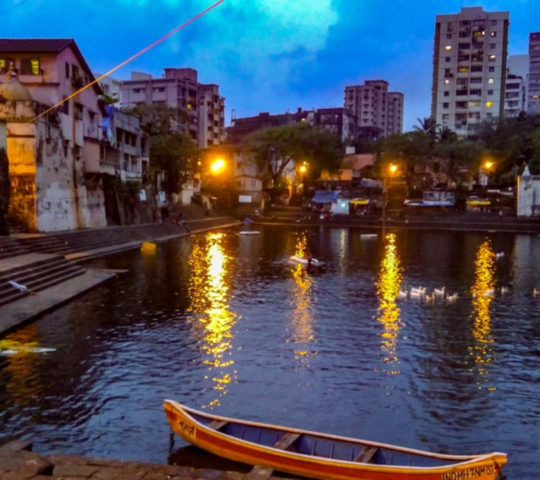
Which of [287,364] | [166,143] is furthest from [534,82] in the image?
[287,364]

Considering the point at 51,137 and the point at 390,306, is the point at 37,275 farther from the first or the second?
the point at 51,137

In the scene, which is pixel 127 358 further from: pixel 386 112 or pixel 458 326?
pixel 386 112

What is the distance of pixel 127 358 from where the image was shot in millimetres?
13203

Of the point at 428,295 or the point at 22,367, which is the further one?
the point at 428,295

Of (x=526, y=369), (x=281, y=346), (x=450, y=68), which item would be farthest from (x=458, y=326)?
(x=450, y=68)

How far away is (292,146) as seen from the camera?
79750 mm

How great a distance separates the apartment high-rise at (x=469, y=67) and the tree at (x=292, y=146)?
45398mm

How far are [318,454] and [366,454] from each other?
770 mm

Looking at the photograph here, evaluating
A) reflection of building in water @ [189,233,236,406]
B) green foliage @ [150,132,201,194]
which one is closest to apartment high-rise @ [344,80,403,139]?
green foliage @ [150,132,201,194]

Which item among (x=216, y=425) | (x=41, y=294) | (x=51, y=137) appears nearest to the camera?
(x=216, y=425)

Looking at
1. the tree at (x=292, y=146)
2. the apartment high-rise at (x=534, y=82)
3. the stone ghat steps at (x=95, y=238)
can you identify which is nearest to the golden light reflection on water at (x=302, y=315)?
the stone ghat steps at (x=95, y=238)

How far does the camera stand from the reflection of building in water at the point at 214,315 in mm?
12344

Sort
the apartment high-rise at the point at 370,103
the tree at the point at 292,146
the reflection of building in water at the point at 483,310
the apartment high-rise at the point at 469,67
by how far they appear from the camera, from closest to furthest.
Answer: the reflection of building in water at the point at 483,310 → the tree at the point at 292,146 → the apartment high-rise at the point at 469,67 → the apartment high-rise at the point at 370,103

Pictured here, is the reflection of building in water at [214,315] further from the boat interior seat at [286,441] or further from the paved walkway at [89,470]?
the paved walkway at [89,470]
